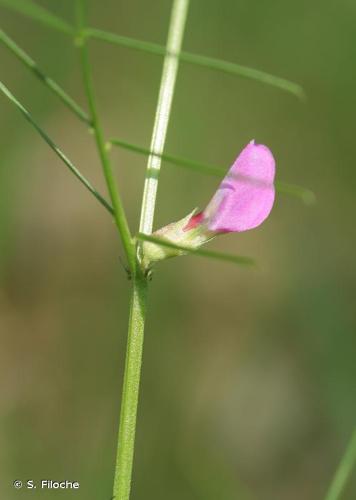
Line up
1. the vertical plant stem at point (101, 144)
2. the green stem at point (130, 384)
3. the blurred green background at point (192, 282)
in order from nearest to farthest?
the vertical plant stem at point (101, 144)
the green stem at point (130, 384)
the blurred green background at point (192, 282)

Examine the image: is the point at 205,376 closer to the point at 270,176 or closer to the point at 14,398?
the point at 14,398

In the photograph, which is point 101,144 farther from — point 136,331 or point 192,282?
point 192,282

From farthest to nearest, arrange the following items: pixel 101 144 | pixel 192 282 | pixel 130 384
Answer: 1. pixel 192 282
2. pixel 130 384
3. pixel 101 144

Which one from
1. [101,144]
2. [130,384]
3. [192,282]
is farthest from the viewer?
[192,282]

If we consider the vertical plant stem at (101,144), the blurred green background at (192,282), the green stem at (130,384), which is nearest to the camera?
the vertical plant stem at (101,144)

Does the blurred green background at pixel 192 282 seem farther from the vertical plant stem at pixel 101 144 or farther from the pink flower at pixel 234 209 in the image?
the vertical plant stem at pixel 101 144

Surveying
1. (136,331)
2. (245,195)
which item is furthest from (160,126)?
(136,331)

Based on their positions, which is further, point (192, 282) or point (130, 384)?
point (192, 282)

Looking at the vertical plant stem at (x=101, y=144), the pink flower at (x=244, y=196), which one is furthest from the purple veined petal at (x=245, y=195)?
the vertical plant stem at (x=101, y=144)
